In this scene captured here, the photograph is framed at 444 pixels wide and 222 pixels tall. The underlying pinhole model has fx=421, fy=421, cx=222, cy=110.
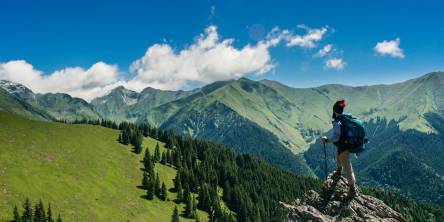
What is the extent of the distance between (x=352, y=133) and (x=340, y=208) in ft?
16.9

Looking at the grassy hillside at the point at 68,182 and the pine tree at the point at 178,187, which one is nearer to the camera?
the grassy hillside at the point at 68,182

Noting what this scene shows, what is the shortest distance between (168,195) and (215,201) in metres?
21.3

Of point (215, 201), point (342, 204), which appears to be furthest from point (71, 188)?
point (342, 204)

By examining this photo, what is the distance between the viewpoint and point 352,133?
20.5 m

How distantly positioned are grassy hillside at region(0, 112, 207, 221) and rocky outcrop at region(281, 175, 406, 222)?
121 metres

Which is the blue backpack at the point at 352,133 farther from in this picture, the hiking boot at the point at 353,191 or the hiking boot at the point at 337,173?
the hiking boot at the point at 337,173

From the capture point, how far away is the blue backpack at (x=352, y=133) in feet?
67.3

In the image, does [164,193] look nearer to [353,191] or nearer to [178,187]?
[178,187]

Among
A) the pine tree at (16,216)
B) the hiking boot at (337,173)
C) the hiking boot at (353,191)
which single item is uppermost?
the hiking boot at (337,173)

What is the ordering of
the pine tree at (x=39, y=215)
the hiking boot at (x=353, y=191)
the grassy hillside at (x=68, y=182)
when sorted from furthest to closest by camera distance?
the grassy hillside at (x=68, y=182)
the pine tree at (x=39, y=215)
the hiking boot at (x=353, y=191)

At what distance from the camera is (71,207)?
5802 inches

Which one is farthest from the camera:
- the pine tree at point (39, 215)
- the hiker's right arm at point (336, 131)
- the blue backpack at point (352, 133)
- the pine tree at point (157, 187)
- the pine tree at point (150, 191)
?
the pine tree at point (157, 187)

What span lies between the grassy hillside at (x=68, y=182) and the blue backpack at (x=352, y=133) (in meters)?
125

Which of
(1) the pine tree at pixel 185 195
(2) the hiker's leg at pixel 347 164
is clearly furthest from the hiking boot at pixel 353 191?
(1) the pine tree at pixel 185 195
